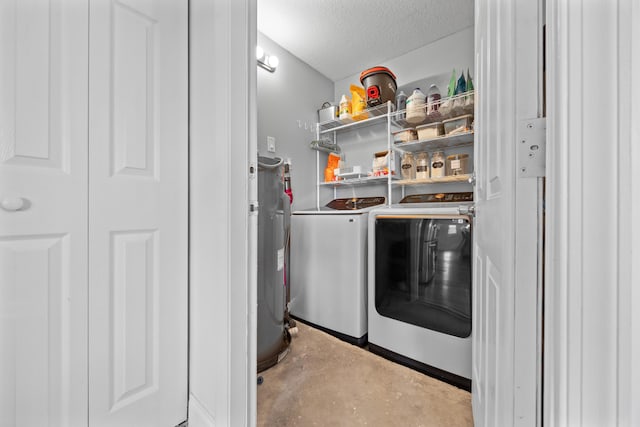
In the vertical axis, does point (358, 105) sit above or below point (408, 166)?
above

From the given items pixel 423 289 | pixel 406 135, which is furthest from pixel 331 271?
pixel 406 135

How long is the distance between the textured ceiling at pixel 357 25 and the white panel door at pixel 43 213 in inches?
56.9

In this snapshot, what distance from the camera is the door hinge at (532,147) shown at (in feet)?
1.49

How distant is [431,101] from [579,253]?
1815mm

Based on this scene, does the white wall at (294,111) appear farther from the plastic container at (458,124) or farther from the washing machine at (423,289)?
the plastic container at (458,124)

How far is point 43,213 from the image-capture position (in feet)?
2.37

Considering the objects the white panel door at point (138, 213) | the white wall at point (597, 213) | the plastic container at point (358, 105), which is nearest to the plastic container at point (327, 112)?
the plastic container at point (358, 105)

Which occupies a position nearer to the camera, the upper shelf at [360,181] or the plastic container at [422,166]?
the plastic container at [422,166]

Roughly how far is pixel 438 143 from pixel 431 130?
0.13 meters

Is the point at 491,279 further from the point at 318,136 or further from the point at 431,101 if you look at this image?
the point at 318,136

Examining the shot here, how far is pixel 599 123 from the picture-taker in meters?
0.33

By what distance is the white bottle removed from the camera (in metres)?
1.90

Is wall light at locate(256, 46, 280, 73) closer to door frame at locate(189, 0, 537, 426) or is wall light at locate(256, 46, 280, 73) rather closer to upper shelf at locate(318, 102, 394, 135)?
upper shelf at locate(318, 102, 394, 135)

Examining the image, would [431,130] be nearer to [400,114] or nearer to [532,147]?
[400,114]
